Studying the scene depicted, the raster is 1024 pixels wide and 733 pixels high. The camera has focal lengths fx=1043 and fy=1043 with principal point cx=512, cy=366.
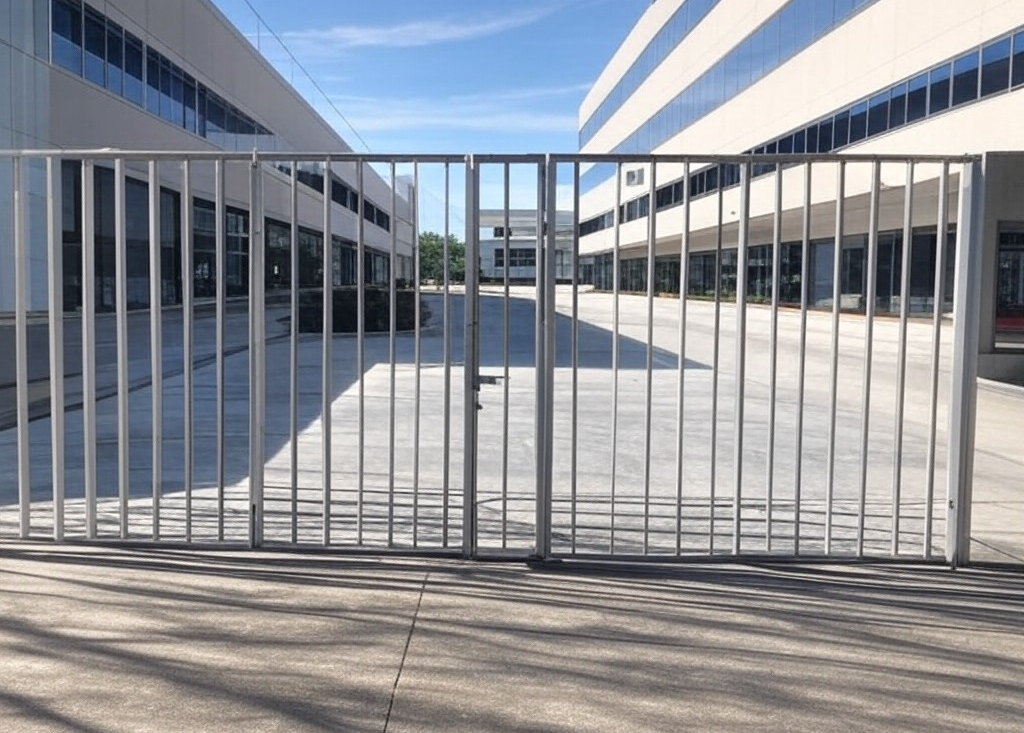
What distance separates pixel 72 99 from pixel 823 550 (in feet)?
88.2

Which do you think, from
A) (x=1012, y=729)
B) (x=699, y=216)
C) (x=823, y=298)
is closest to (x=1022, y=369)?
(x=1012, y=729)

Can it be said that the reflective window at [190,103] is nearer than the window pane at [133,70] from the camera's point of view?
No

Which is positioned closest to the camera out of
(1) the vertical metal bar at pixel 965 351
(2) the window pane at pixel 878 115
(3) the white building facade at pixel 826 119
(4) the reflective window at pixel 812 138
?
(1) the vertical metal bar at pixel 965 351

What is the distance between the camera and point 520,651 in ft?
15.6

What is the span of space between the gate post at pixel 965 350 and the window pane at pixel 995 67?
56.8ft

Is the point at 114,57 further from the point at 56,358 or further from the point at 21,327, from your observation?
the point at 56,358

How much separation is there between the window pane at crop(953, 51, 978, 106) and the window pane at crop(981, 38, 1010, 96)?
0.38 meters

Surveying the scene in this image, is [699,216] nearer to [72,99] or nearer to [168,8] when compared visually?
[168,8]

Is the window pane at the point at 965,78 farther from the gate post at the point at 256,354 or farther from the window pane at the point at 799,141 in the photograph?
the gate post at the point at 256,354

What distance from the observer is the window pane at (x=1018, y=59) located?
20688 mm

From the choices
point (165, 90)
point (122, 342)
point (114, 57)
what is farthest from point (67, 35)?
point (122, 342)

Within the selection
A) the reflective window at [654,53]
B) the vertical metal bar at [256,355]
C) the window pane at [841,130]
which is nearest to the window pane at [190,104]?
the reflective window at [654,53]

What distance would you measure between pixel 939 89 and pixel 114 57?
75.0 ft

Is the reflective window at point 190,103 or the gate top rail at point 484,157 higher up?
the reflective window at point 190,103
